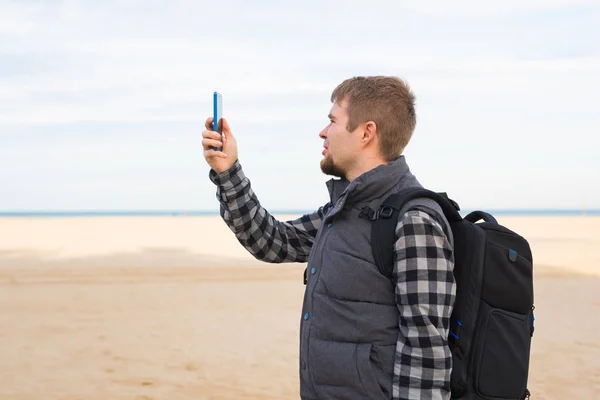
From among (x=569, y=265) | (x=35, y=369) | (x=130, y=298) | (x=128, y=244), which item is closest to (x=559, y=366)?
(x=35, y=369)

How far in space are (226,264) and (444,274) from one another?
15.6 metres

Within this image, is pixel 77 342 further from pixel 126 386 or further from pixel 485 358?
pixel 485 358

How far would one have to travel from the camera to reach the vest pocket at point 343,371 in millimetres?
2506

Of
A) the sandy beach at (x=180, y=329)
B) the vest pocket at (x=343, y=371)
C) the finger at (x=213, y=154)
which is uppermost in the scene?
the finger at (x=213, y=154)

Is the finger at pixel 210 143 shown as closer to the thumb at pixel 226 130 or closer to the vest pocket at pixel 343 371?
the thumb at pixel 226 130

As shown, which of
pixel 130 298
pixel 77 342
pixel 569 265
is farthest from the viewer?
pixel 569 265

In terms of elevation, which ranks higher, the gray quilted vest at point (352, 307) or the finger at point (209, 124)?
the finger at point (209, 124)

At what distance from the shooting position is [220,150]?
9.57 ft

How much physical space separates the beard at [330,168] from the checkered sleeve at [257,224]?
282 mm

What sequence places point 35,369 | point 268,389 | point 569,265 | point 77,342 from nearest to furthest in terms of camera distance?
point 268,389 → point 35,369 → point 77,342 → point 569,265

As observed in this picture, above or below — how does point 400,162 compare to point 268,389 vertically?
above

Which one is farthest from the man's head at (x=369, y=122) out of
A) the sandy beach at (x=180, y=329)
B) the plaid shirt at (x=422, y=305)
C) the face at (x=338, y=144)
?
the sandy beach at (x=180, y=329)

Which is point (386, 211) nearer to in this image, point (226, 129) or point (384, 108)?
point (384, 108)

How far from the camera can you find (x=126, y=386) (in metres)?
6.93
